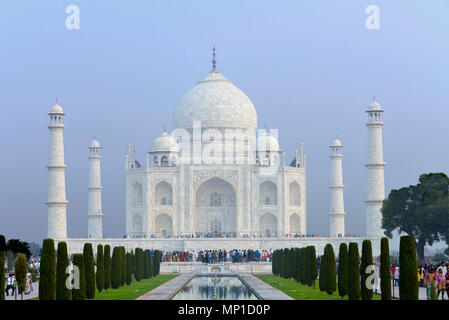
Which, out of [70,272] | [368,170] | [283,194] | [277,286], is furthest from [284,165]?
[70,272]

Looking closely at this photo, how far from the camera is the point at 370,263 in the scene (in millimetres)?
19812

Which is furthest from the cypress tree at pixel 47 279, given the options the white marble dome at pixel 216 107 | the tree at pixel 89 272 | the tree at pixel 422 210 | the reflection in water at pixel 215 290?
the white marble dome at pixel 216 107

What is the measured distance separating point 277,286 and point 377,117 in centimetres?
2122

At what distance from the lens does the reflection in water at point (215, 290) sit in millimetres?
21359

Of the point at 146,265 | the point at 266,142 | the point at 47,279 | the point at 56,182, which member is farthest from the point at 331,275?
the point at 266,142

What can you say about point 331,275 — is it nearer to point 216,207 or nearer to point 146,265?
point 146,265

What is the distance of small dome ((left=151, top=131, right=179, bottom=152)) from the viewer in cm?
4962

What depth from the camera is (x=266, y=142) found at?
49688mm

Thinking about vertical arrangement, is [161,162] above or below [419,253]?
above

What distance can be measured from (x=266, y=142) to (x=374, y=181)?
805cm

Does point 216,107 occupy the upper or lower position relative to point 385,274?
upper

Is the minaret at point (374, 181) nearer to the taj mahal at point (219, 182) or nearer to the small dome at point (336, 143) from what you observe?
the taj mahal at point (219, 182)

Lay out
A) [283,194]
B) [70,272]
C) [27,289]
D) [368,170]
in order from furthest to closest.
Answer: [283,194], [368,170], [27,289], [70,272]
